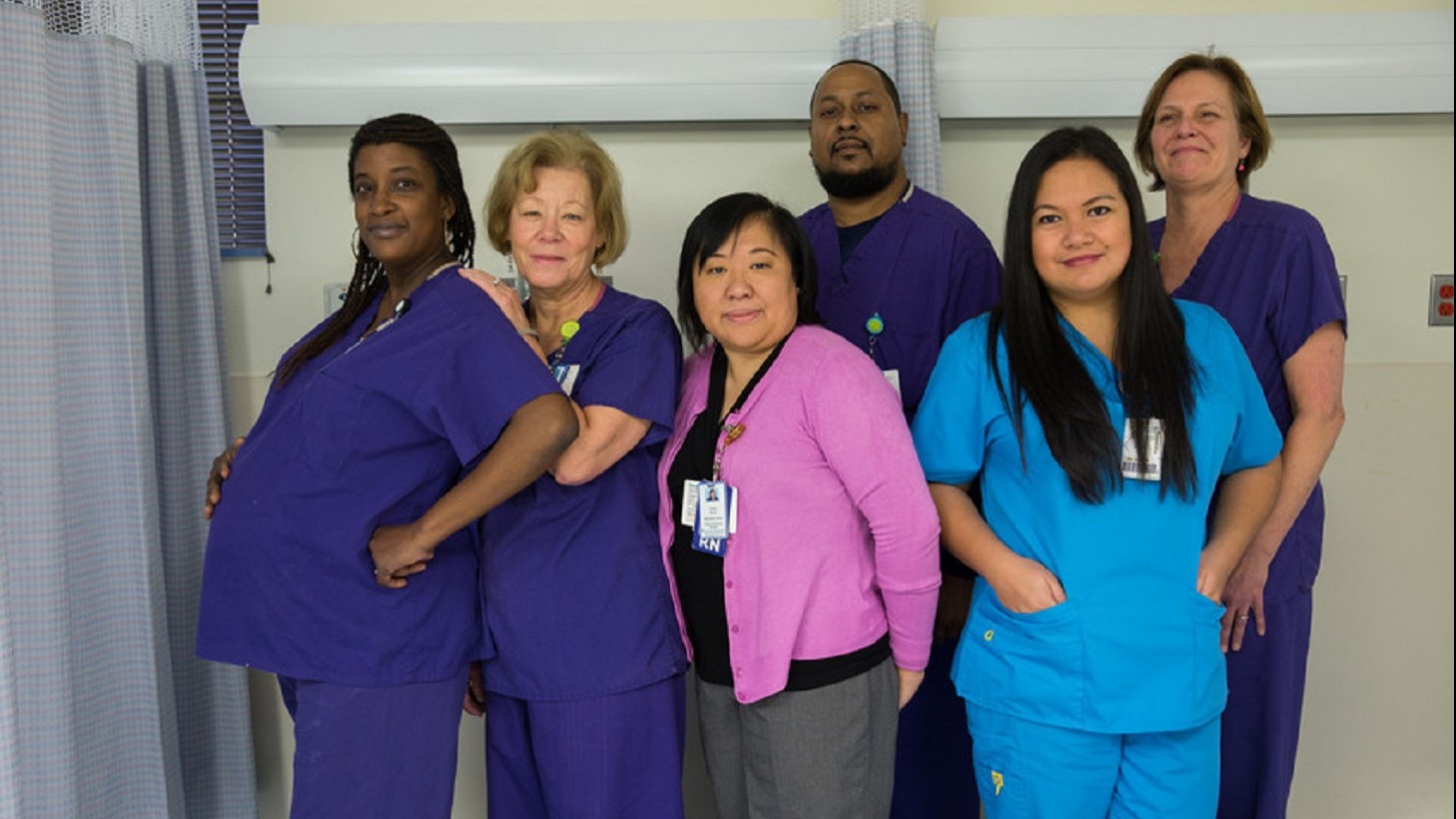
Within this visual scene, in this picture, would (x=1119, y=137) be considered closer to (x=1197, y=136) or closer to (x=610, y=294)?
(x=1197, y=136)

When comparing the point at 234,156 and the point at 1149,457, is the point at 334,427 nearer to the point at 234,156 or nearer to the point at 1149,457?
the point at 1149,457

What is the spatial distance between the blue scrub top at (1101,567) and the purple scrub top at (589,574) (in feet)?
1.54

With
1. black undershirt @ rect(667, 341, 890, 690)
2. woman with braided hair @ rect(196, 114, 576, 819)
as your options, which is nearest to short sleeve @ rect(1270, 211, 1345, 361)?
black undershirt @ rect(667, 341, 890, 690)

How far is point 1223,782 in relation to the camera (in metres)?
1.96

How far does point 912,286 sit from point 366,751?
1.26m

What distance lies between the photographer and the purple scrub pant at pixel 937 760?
82.6 inches

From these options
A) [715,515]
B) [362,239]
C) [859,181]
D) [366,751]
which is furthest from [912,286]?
[366,751]

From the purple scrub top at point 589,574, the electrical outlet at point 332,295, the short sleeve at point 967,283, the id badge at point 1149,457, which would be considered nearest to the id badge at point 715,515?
the purple scrub top at point 589,574

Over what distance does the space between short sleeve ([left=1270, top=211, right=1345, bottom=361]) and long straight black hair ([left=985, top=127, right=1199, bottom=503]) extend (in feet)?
1.36

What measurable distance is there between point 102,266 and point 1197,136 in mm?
2093

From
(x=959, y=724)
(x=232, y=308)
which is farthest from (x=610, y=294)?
(x=232, y=308)

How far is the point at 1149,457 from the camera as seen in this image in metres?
1.49

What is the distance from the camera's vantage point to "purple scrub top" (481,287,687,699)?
5.36 ft

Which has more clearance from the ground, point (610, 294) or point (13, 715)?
point (610, 294)
